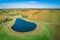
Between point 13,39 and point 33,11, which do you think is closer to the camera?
point 13,39

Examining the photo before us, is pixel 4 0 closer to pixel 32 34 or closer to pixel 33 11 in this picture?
pixel 33 11

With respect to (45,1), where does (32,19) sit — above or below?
below

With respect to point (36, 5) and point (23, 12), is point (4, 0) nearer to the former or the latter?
point (23, 12)

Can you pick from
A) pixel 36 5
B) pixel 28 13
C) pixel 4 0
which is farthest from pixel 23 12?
pixel 4 0

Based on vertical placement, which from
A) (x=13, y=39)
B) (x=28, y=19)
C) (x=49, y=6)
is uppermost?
(x=49, y=6)

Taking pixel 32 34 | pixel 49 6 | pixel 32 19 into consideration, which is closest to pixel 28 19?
Result: pixel 32 19

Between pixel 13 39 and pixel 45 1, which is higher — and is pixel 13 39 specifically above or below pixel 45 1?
below
